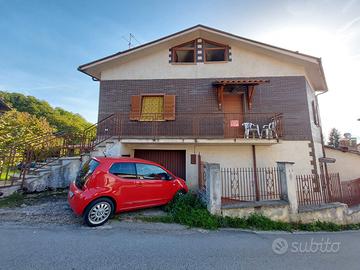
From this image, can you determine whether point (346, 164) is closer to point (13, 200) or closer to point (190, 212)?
point (190, 212)

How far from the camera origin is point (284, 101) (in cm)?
899

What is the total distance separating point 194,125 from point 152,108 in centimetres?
244

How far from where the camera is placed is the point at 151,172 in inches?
216

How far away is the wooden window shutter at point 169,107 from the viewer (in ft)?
30.2

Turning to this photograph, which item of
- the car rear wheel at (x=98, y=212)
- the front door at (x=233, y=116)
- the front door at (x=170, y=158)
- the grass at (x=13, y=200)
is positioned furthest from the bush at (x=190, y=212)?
the grass at (x=13, y=200)

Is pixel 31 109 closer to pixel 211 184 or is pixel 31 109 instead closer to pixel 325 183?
pixel 211 184

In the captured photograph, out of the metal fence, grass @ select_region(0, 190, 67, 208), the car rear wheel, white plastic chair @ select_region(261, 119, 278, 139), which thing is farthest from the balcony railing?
the car rear wheel

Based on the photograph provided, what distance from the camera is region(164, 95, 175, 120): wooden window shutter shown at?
9.20 m

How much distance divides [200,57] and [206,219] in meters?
8.13

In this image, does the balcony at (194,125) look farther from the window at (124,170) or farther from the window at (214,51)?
the window at (124,170)

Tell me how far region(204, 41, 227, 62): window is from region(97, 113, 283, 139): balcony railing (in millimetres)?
3270

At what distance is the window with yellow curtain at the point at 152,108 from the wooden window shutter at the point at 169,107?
0.28m

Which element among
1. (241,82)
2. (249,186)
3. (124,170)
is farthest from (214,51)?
(124,170)

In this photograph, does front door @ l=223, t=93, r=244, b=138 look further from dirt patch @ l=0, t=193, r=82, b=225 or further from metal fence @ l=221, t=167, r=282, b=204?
dirt patch @ l=0, t=193, r=82, b=225
